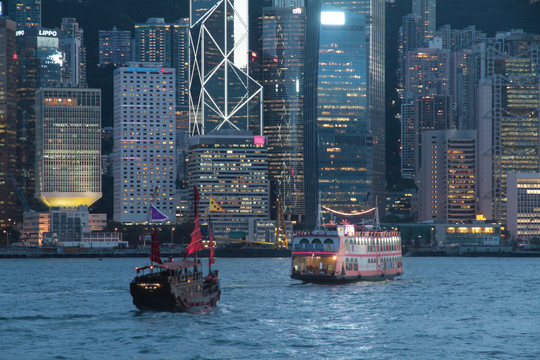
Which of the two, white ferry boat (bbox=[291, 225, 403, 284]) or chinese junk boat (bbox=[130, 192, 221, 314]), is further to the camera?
white ferry boat (bbox=[291, 225, 403, 284])

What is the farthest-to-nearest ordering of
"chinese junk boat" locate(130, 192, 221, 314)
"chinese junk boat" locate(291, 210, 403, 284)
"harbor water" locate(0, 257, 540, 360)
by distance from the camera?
"chinese junk boat" locate(291, 210, 403, 284) → "chinese junk boat" locate(130, 192, 221, 314) → "harbor water" locate(0, 257, 540, 360)

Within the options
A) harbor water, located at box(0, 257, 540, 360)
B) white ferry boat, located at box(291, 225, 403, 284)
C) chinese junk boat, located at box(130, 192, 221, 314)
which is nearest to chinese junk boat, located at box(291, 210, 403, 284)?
white ferry boat, located at box(291, 225, 403, 284)

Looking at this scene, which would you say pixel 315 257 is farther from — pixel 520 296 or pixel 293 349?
pixel 293 349

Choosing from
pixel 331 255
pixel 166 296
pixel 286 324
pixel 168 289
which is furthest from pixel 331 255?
pixel 168 289

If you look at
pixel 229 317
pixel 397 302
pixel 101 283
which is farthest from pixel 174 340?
pixel 101 283

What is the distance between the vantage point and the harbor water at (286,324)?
238ft

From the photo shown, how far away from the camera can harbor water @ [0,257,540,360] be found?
238ft

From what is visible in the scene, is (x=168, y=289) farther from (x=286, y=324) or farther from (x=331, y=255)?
(x=331, y=255)

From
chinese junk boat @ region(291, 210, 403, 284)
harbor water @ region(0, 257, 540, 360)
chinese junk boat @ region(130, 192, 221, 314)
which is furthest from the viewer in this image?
chinese junk boat @ region(291, 210, 403, 284)

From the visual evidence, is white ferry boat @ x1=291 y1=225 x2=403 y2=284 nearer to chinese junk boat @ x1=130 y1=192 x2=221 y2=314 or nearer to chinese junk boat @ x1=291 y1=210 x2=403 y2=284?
chinese junk boat @ x1=291 y1=210 x2=403 y2=284

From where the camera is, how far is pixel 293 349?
241 feet

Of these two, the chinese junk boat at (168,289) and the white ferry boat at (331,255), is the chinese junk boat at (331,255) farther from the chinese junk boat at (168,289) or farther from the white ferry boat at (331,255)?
the chinese junk boat at (168,289)

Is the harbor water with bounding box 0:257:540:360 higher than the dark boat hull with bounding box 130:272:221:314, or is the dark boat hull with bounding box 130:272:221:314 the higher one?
the dark boat hull with bounding box 130:272:221:314

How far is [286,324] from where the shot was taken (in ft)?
285
